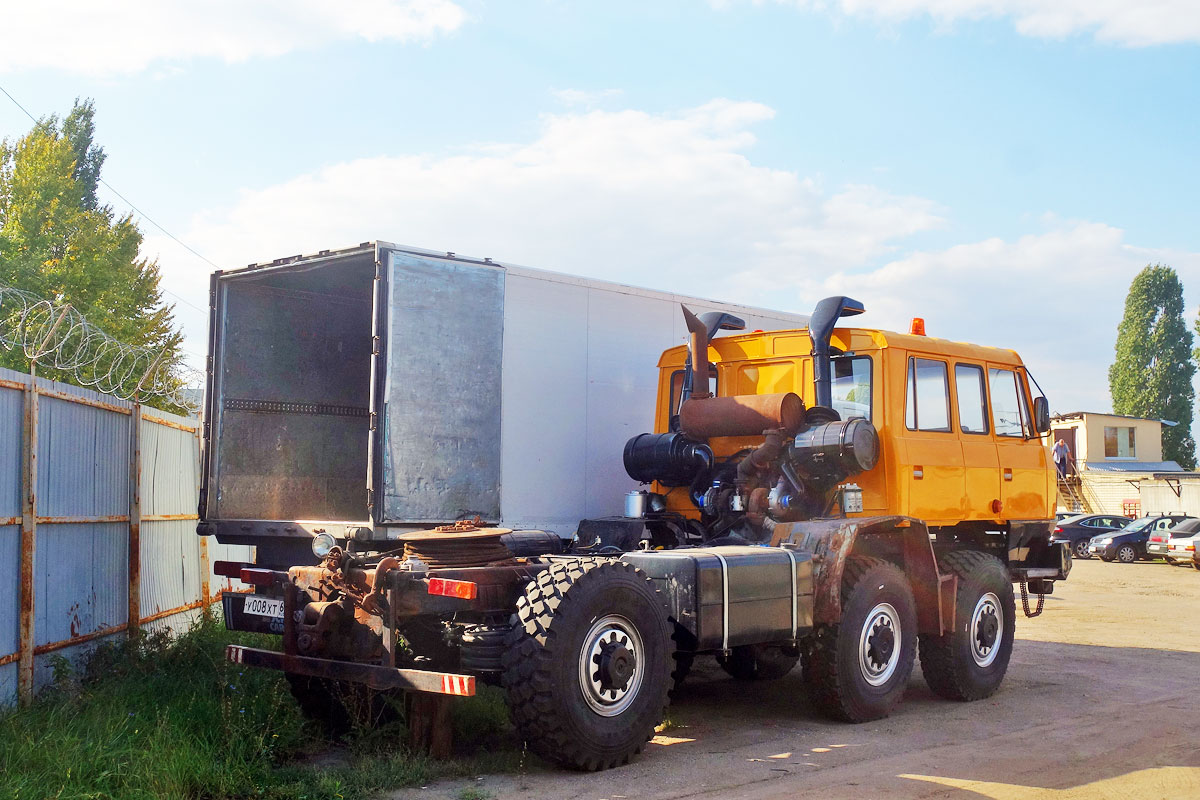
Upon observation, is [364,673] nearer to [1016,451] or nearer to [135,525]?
[135,525]

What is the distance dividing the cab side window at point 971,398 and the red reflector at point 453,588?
508 cm

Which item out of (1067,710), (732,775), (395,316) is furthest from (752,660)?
(395,316)

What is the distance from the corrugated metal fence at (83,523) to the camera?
23.2 ft

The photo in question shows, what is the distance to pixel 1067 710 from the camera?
28.5 ft

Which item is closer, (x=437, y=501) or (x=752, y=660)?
(x=437, y=501)

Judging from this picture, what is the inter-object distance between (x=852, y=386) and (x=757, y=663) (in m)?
2.88

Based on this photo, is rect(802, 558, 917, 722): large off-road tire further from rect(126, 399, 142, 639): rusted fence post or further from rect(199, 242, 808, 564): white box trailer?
rect(126, 399, 142, 639): rusted fence post

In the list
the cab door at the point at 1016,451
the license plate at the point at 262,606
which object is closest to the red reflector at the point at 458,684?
the license plate at the point at 262,606

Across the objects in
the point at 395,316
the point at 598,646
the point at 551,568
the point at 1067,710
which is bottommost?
the point at 1067,710

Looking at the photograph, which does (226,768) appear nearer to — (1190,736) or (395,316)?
(395,316)

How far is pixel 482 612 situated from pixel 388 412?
157 centimetres

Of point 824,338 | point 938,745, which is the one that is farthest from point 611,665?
point 824,338

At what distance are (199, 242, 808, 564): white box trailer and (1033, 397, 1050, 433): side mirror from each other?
8.87ft

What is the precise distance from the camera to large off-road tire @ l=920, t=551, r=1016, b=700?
29.9 feet
